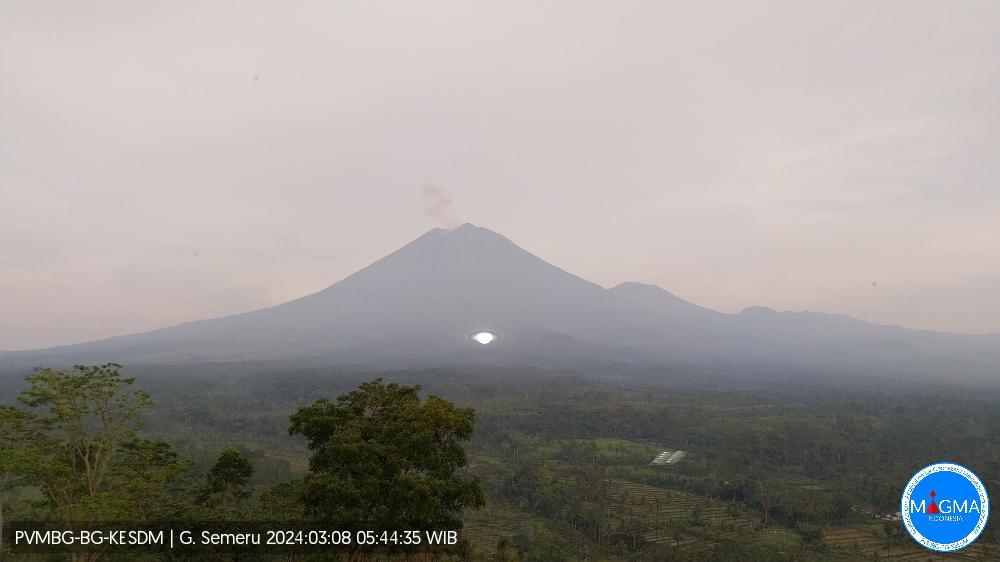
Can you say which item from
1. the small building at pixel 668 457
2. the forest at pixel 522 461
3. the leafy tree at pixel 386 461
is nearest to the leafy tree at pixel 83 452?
the forest at pixel 522 461

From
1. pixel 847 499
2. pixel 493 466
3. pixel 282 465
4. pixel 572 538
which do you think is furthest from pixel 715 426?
pixel 282 465

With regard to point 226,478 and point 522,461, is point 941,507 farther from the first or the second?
point 522,461

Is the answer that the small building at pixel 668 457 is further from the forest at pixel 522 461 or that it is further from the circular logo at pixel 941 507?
the circular logo at pixel 941 507

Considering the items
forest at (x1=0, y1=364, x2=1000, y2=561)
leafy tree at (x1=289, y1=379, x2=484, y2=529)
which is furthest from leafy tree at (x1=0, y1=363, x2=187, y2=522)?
leafy tree at (x1=289, y1=379, x2=484, y2=529)

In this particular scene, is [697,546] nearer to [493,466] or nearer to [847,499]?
[847,499]

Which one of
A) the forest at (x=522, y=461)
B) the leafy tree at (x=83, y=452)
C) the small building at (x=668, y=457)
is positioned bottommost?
the small building at (x=668, y=457)

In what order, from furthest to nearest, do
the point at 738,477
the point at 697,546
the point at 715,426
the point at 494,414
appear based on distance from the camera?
1. the point at 494,414
2. the point at 715,426
3. the point at 738,477
4. the point at 697,546
